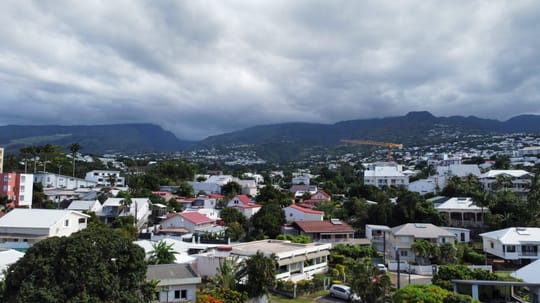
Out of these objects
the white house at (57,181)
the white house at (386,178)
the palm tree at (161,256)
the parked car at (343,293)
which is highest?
the white house at (386,178)

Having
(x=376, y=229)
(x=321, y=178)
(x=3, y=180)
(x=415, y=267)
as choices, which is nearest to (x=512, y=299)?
(x=415, y=267)

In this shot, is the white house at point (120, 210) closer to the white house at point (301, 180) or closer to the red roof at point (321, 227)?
the red roof at point (321, 227)

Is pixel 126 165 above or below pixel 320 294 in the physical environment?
above

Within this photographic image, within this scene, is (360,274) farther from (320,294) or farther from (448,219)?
(448,219)

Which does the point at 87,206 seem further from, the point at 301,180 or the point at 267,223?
the point at 301,180

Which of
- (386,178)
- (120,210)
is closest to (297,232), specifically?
(120,210)

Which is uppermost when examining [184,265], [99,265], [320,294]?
[99,265]

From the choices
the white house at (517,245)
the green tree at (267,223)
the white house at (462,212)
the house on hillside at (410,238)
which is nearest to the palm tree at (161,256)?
the green tree at (267,223)

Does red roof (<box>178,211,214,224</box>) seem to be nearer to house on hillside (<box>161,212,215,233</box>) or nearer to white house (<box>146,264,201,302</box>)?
house on hillside (<box>161,212,215,233</box>)
